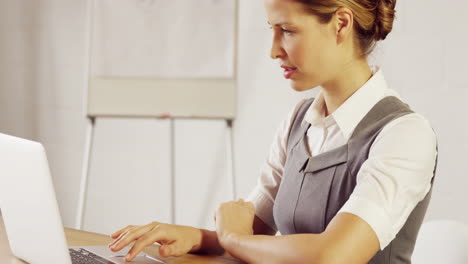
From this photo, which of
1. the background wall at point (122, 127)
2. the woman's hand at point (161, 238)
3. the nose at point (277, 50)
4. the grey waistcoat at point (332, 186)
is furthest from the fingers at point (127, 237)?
the background wall at point (122, 127)

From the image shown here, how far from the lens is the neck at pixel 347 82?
143cm

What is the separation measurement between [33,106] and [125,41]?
0.93 meters

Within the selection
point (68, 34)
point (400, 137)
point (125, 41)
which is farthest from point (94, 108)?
point (400, 137)

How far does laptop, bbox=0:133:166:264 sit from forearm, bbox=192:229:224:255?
14cm

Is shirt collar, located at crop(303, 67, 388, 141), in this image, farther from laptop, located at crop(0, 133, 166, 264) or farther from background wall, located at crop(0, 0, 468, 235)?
background wall, located at crop(0, 0, 468, 235)

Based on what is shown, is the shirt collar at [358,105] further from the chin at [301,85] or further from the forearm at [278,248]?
the forearm at [278,248]

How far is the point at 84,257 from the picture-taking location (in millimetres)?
1237

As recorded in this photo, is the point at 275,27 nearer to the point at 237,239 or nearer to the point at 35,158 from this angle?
the point at 237,239

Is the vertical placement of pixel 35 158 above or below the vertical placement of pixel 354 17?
below

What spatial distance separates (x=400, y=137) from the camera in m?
1.27

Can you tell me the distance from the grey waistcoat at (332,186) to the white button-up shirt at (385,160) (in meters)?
0.03

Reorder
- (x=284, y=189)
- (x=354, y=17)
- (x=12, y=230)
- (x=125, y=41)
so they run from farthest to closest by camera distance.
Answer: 1. (x=125, y=41)
2. (x=284, y=189)
3. (x=354, y=17)
4. (x=12, y=230)

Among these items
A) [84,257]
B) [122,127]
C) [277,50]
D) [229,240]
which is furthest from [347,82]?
[122,127]

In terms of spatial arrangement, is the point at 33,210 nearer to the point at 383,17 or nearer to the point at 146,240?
the point at 146,240
